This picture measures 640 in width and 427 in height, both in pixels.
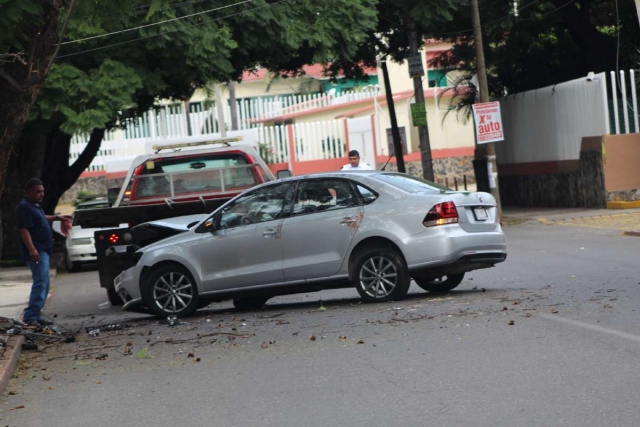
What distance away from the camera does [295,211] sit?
43.8 feet

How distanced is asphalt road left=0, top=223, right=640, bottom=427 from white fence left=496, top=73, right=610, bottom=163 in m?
14.4

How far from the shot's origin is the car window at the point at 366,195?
13.0 meters

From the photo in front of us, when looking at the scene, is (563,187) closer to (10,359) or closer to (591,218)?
(591,218)

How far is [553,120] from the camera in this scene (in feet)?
102

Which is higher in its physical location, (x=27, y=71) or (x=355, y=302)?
(x=27, y=71)

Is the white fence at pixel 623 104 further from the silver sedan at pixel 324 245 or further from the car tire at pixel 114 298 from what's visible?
the car tire at pixel 114 298

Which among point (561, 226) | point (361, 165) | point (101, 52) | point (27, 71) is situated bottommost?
point (561, 226)

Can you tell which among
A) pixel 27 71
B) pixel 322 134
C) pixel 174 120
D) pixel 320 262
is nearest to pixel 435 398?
pixel 320 262

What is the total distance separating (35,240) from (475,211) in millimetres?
5407

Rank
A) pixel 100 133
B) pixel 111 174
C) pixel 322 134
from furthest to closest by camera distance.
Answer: pixel 111 174 < pixel 322 134 < pixel 100 133

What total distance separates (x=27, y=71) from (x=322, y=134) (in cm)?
3787

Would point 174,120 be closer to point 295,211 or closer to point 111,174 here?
point 111,174

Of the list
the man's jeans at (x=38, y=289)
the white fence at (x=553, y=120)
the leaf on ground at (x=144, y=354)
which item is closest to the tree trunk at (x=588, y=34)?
the white fence at (x=553, y=120)

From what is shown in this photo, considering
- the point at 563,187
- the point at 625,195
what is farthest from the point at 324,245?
the point at 563,187
